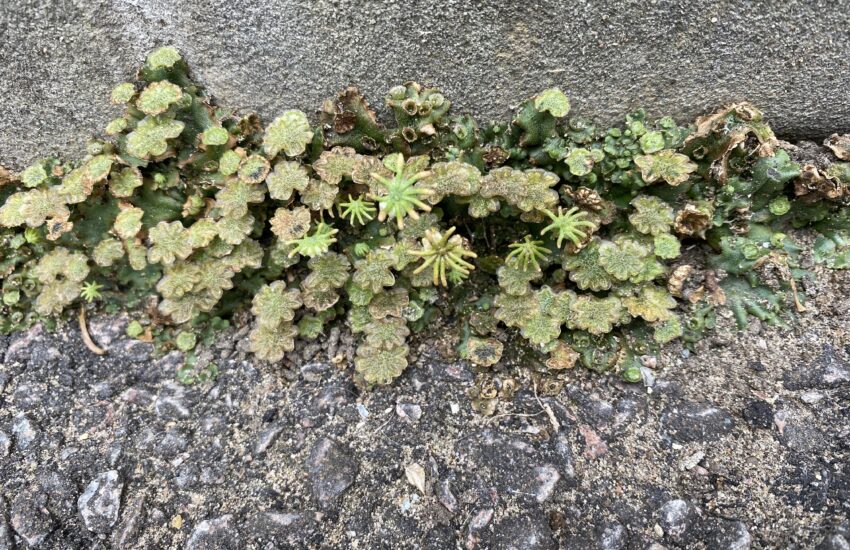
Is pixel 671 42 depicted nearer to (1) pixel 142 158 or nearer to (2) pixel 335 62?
(2) pixel 335 62

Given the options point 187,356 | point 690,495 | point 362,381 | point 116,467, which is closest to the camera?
point 690,495

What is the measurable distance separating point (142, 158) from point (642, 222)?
6.99 ft

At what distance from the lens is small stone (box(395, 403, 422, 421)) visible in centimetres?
234

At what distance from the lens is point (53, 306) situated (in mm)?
2703

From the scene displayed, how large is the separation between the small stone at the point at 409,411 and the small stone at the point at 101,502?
1.10 metres

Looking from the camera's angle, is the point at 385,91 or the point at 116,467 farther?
the point at 385,91

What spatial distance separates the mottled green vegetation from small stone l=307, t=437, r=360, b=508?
1.03 ft

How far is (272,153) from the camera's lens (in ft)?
7.89

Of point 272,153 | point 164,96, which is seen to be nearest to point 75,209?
point 164,96

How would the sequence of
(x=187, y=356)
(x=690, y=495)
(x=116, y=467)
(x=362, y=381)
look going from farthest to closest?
(x=187, y=356) < (x=362, y=381) < (x=116, y=467) < (x=690, y=495)

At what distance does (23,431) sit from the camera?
2.43 metres

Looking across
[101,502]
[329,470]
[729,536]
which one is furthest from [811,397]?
[101,502]

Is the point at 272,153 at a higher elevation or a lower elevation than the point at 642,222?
higher

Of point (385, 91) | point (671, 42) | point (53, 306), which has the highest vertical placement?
point (671, 42)
